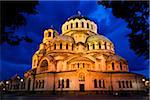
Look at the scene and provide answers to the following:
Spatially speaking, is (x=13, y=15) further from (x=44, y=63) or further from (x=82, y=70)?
(x=44, y=63)

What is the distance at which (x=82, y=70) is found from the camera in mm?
27125

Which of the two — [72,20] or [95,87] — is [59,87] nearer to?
[95,87]

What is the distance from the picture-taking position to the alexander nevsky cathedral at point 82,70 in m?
27.5

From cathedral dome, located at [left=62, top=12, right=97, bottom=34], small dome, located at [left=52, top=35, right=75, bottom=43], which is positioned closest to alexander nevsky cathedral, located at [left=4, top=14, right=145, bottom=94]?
small dome, located at [left=52, top=35, right=75, bottom=43]

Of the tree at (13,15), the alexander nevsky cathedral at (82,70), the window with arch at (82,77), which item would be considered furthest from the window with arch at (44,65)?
the tree at (13,15)

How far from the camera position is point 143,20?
9.50 m

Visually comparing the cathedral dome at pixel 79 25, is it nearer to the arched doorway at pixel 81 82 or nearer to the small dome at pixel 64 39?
the small dome at pixel 64 39

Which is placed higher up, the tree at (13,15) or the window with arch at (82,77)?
the tree at (13,15)

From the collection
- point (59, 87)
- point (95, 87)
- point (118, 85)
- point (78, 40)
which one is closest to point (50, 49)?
point (78, 40)

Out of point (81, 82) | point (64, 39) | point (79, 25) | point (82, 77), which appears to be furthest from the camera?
point (79, 25)

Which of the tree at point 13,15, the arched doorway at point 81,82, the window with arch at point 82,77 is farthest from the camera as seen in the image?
the window with arch at point 82,77

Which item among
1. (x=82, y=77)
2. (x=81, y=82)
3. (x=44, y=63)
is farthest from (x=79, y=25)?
(x=81, y=82)

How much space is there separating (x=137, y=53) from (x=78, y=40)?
25.4 metres

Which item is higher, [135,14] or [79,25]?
[79,25]
